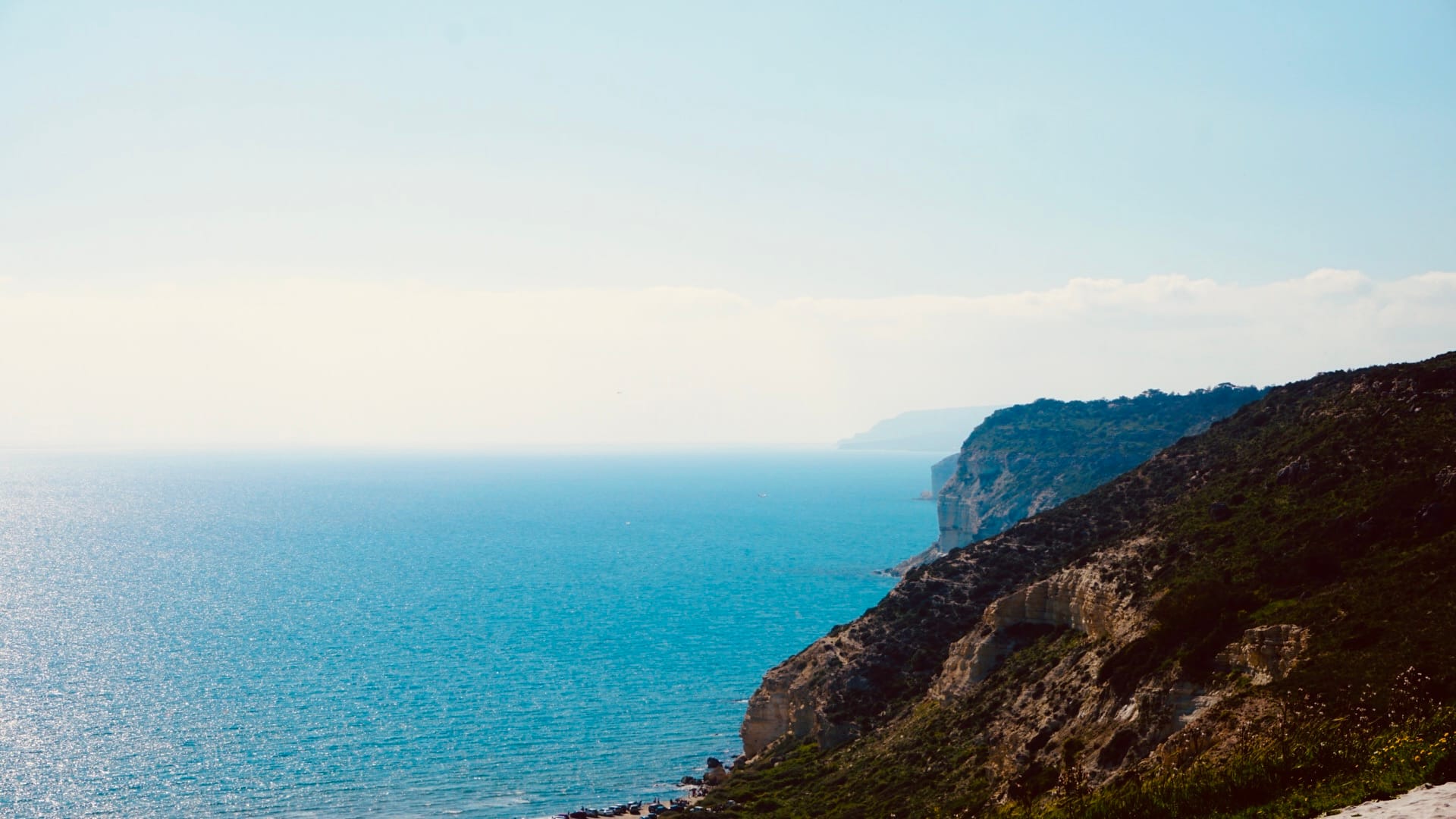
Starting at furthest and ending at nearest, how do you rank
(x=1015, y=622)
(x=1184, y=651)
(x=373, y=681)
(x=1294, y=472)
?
(x=373, y=681), (x=1015, y=622), (x=1294, y=472), (x=1184, y=651)

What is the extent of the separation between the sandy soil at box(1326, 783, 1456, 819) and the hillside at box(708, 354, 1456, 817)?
30.6 inches

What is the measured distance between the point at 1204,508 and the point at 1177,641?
835 inches

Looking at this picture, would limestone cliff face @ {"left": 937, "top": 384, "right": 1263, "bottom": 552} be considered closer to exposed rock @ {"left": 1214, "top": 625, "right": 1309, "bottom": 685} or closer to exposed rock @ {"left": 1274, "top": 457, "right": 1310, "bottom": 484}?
exposed rock @ {"left": 1274, "top": 457, "right": 1310, "bottom": 484}

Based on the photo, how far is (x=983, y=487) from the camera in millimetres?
184750

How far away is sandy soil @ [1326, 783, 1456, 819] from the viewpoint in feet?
62.7

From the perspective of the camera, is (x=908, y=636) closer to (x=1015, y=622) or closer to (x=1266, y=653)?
(x=1015, y=622)

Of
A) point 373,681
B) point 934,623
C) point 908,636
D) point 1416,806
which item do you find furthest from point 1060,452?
point 1416,806

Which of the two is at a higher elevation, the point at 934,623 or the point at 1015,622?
the point at 1015,622

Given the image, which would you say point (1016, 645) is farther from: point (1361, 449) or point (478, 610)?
point (478, 610)

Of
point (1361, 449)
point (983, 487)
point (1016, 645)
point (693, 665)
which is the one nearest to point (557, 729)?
point (693, 665)

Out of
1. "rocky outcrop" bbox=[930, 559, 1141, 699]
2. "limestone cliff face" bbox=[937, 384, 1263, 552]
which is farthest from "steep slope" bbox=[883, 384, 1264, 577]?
"rocky outcrop" bbox=[930, 559, 1141, 699]

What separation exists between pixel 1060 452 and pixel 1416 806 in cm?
16446

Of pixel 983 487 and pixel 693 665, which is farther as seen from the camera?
pixel 983 487

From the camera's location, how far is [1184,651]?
39219mm
